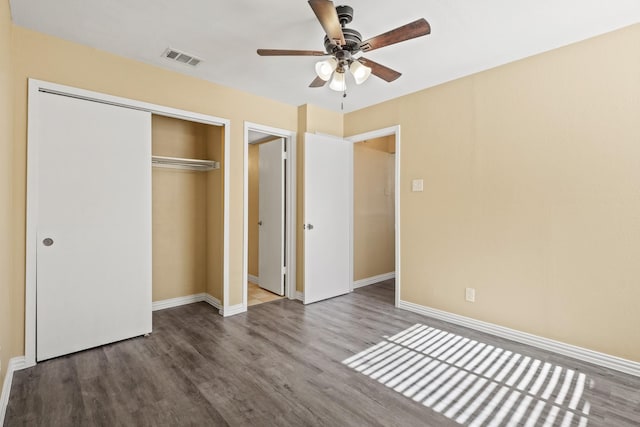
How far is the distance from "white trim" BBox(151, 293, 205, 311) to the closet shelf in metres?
1.62

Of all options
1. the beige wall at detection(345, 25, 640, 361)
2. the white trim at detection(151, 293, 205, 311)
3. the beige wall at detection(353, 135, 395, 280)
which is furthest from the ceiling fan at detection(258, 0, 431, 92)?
the white trim at detection(151, 293, 205, 311)

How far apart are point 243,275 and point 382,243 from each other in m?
2.42

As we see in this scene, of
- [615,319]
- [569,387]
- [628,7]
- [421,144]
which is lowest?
[569,387]

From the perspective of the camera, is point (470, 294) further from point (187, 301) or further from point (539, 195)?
point (187, 301)

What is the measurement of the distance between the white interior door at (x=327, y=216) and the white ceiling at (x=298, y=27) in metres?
1.23

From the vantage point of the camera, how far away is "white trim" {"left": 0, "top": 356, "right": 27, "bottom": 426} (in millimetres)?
1813

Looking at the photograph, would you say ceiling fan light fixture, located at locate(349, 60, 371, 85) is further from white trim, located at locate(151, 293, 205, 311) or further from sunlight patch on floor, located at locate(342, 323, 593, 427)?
white trim, located at locate(151, 293, 205, 311)

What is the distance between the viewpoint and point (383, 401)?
6.46ft

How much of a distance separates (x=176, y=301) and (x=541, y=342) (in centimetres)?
388

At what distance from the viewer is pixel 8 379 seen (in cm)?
208

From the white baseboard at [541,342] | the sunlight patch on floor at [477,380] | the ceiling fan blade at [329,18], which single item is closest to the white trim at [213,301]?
the sunlight patch on floor at [477,380]

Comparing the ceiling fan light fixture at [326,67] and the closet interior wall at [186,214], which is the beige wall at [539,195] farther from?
the closet interior wall at [186,214]

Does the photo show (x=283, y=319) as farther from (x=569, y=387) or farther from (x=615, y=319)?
(x=615, y=319)

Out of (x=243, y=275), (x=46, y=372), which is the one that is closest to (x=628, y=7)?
(x=243, y=275)
